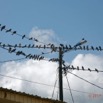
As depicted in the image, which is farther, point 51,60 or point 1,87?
point 51,60

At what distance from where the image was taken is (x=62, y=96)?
20.7 metres

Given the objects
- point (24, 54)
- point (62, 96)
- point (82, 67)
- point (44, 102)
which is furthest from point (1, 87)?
point (82, 67)

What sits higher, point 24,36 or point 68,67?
point 24,36

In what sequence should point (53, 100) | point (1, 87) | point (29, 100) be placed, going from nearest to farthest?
point (1, 87)
point (29, 100)
point (53, 100)

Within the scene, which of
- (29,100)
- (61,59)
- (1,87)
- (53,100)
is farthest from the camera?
(61,59)

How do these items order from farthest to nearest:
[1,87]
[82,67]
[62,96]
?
[82,67], [62,96], [1,87]

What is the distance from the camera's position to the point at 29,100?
48.2ft

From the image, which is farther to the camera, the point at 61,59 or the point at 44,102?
the point at 61,59

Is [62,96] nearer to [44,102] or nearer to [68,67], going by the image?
[68,67]

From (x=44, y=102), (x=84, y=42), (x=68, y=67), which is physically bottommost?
(x=44, y=102)

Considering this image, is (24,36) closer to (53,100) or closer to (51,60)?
(51,60)

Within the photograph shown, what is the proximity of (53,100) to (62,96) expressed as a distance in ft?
16.4

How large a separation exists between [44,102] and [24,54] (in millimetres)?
7840

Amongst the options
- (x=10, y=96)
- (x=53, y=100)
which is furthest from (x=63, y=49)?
(x=10, y=96)
